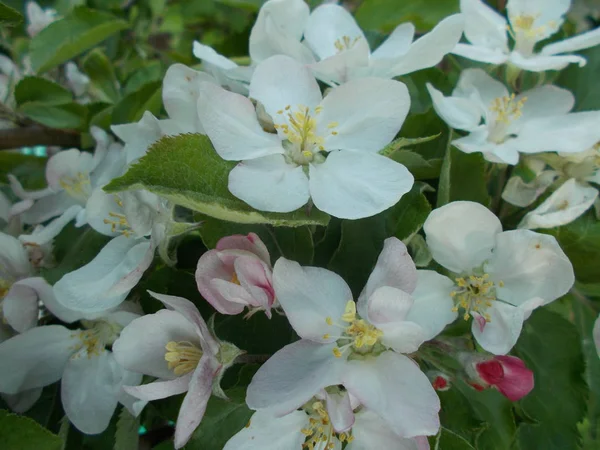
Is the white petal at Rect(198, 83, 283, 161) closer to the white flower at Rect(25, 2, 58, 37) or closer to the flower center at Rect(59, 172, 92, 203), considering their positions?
the flower center at Rect(59, 172, 92, 203)

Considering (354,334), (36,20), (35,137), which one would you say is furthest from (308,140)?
(36,20)

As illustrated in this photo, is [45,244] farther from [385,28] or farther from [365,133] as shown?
[385,28]

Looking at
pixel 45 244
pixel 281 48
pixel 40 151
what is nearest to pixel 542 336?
pixel 281 48

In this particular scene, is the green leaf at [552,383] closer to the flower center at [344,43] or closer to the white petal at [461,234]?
the white petal at [461,234]

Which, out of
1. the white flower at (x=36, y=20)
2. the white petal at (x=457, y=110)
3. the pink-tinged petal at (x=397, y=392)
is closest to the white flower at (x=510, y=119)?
the white petal at (x=457, y=110)

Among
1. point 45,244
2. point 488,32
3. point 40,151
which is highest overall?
point 488,32

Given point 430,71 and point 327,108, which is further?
point 430,71

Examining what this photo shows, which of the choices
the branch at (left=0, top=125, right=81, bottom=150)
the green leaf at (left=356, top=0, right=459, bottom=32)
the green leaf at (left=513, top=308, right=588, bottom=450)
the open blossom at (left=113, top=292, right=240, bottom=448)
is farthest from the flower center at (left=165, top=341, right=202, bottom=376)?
the green leaf at (left=356, top=0, right=459, bottom=32)
